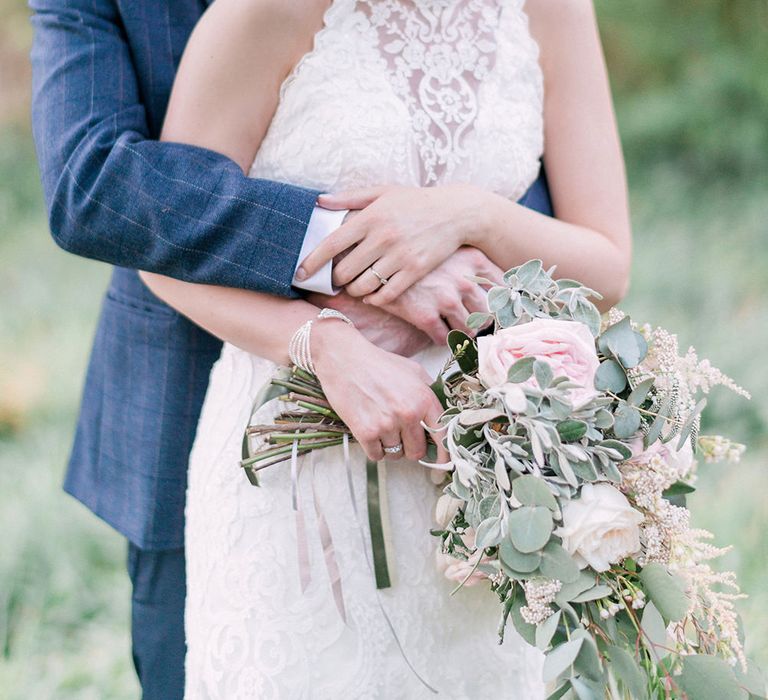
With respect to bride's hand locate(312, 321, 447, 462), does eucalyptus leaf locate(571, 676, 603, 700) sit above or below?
below

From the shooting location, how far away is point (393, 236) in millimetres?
1657

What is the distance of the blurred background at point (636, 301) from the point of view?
3.56 m

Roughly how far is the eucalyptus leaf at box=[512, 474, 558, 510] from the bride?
268mm

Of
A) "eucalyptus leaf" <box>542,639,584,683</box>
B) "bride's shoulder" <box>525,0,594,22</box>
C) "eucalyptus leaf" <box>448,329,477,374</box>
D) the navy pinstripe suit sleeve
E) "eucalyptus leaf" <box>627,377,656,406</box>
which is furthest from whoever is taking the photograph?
"bride's shoulder" <box>525,0,594,22</box>

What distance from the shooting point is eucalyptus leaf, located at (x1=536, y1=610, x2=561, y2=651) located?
1.35m

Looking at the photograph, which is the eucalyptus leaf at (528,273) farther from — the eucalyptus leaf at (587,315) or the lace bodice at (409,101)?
the lace bodice at (409,101)

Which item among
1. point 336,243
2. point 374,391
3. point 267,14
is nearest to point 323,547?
point 374,391

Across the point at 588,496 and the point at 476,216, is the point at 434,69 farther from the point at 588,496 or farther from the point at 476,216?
the point at 588,496

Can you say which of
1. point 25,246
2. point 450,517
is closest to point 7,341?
point 25,246

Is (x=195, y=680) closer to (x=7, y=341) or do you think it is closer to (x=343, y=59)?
(x=343, y=59)

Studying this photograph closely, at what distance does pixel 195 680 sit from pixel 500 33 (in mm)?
1310

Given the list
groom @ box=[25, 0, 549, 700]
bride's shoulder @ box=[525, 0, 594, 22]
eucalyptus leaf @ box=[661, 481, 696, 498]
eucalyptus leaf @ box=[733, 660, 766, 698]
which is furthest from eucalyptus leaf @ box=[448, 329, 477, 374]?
bride's shoulder @ box=[525, 0, 594, 22]

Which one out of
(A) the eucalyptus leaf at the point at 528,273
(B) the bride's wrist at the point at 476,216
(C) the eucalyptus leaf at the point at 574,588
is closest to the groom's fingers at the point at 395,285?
(B) the bride's wrist at the point at 476,216

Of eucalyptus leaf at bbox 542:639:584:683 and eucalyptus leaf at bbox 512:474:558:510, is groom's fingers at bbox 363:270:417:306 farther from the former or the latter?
eucalyptus leaf at bbox 542:639:584:683
